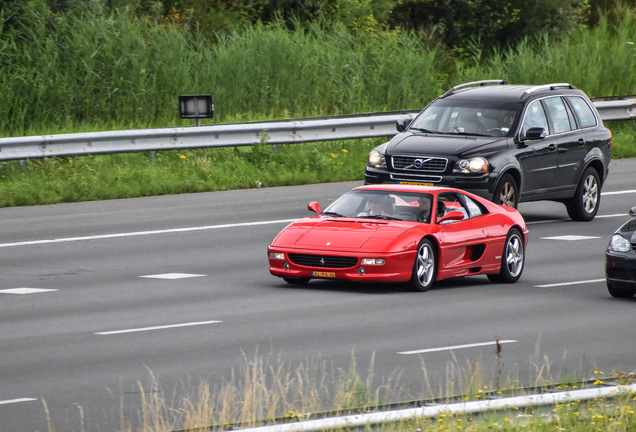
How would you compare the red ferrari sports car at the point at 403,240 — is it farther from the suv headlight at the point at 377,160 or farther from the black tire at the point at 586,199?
the black tire at the point at 586,199

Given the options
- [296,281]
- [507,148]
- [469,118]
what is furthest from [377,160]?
[296,281]

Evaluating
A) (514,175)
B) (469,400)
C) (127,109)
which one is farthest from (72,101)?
(469,400)

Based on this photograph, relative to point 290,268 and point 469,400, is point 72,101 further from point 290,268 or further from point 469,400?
point 469,400

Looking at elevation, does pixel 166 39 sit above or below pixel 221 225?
above

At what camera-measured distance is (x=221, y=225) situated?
18.7 metres

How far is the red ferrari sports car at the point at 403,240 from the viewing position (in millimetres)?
13320

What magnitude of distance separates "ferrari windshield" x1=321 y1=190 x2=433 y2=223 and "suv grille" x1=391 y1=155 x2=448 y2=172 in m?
3.65

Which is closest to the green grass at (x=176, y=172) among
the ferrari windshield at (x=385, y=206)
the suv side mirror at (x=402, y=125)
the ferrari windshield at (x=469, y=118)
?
the suv side mirror at (x=402, y=125)

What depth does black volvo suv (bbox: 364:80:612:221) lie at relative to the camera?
18.1 meters

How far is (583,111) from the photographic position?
67.8 ft

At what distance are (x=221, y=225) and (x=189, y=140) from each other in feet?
16.2

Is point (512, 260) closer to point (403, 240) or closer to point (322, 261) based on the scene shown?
point (403, 240)

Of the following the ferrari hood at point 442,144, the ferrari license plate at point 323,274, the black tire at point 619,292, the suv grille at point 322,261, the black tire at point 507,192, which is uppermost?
the ferrari hood at point 442,144

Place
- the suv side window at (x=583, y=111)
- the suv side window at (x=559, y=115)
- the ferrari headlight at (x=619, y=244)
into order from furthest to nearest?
1. the suv side window at (x=583, y=111)
2. the suv side window at (x=559, y=115)
3. the ferrari headlight at (x=619, y=244)
